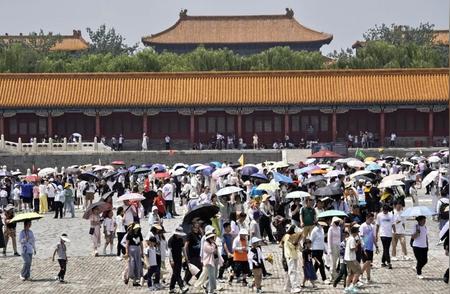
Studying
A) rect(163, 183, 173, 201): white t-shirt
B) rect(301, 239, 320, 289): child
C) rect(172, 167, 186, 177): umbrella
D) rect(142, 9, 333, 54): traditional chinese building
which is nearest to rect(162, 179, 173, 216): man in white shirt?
rect(163, 183, 173, 201): white t-shirt

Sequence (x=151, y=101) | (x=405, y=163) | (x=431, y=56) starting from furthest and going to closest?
(x=431, y=56) → (x=151, y=101) → (x=405, y=163)

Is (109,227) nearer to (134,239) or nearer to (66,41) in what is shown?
(134,239)

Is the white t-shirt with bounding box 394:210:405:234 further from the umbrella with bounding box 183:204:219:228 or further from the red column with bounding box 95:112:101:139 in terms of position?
the red column with bounding box 95:112:101:139

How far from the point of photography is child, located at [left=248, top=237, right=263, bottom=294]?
2500 cm

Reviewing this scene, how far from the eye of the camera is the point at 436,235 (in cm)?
3359

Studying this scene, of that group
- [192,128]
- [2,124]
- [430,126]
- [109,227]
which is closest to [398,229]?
[109,227]

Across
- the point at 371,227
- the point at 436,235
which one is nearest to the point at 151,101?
the point at 436,235

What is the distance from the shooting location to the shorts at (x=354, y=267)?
24.8 meters

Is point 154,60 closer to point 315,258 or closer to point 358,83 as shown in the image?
point 358,83

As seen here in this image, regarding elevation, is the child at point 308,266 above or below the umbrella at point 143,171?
below

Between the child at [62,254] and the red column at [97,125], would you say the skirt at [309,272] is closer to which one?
the child at [62,254]

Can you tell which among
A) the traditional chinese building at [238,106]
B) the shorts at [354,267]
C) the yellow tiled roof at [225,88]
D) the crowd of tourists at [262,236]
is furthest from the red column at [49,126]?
the shorts at [354,267]

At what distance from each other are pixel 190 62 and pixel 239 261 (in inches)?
2805

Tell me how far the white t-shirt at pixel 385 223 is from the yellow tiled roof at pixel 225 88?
4421cm
